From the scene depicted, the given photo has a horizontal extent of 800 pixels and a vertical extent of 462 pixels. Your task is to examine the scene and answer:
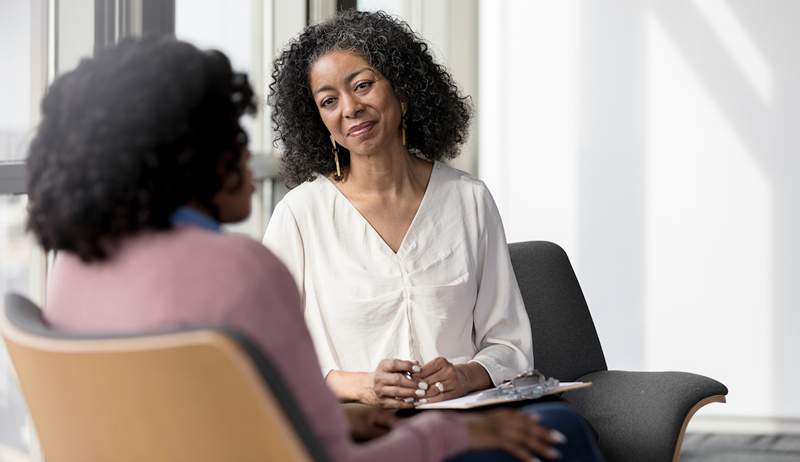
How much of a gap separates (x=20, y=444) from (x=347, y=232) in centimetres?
85

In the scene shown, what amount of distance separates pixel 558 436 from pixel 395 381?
81cm

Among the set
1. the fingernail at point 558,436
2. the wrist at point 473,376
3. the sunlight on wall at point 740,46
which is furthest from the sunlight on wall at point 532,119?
the fingernail at point 558,436

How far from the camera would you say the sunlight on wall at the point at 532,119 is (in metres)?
5.20

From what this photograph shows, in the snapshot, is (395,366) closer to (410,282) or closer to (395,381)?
(395,381)

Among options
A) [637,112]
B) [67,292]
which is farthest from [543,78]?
[67,292]

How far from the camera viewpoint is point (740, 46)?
512 centimetres

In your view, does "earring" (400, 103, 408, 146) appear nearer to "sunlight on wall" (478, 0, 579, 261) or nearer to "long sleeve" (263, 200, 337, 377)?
"long sleeve" (263, 200, 337, 377)

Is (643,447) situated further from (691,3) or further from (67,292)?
(691,3)

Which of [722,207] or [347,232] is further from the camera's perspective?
[722,207]

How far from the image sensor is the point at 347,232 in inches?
98.3

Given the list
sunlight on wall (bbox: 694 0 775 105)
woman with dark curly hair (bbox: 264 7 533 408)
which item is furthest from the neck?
sunlight on wall (bbox: 694 0 775 105)

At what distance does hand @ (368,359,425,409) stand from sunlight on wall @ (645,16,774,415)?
313 centimetres

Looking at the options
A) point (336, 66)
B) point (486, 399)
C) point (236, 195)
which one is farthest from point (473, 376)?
point (236, 195)

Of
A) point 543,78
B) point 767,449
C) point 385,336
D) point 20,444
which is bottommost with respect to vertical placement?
point 767,449
